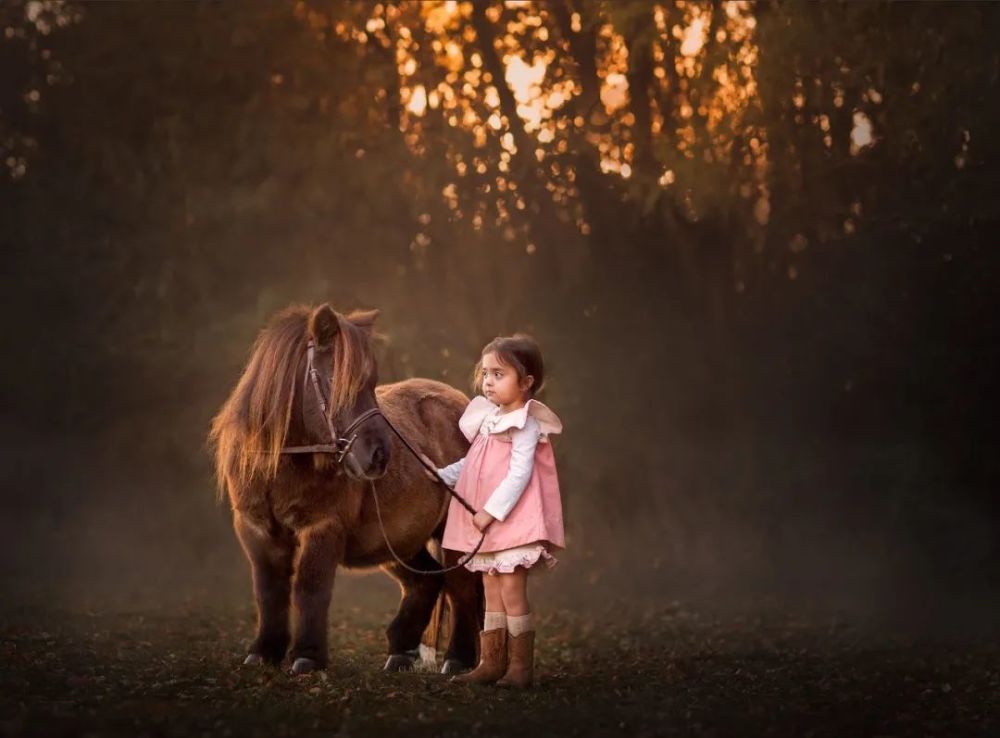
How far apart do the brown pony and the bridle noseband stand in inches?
0.9

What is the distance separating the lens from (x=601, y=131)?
16859 mm

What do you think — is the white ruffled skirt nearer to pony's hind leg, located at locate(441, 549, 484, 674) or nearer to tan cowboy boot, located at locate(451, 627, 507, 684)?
tan cowboy boot, located at locate(451, 627, 507, 684)

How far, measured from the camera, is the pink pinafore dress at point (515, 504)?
25.6 ft

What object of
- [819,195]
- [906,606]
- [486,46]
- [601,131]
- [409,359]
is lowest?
[906,606]

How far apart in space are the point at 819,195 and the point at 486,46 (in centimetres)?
449

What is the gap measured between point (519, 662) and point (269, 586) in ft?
4.89

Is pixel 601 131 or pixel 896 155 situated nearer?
pixel 896 155

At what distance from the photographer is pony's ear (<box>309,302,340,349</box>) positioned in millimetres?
7676

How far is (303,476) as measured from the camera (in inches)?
311

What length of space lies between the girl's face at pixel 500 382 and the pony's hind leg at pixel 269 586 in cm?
146

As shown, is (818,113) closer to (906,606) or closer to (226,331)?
(906,606)

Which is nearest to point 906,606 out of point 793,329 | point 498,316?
point 793,329

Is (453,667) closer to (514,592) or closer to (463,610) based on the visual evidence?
(463,610)

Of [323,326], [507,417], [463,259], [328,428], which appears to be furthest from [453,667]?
[463,259]
